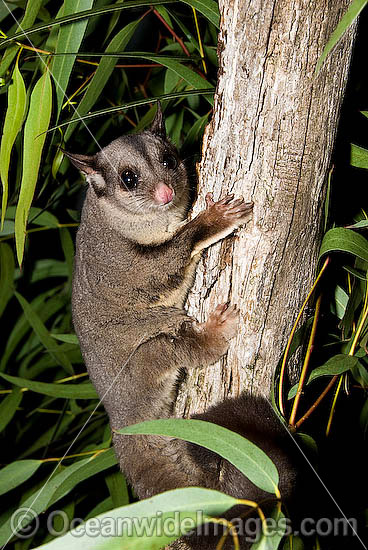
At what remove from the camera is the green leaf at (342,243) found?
1.92 m

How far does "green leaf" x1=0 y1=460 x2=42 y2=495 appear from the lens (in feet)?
9.09

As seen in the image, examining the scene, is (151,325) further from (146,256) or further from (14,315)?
(14,315)

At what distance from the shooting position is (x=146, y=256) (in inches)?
100

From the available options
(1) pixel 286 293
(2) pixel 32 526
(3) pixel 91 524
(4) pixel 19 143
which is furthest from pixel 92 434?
(3) pixel 91 524

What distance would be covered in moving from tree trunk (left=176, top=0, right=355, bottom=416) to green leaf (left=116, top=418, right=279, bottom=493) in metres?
0.47

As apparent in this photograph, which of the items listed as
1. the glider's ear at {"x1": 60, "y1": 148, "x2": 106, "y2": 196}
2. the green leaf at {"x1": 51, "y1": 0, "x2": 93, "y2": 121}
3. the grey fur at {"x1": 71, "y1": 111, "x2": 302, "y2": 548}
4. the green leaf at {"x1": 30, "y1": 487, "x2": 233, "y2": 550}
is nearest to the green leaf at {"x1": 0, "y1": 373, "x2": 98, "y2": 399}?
the grey fur at {"x1": 71, "y1": 111, "x2": 302, "y2": 548}

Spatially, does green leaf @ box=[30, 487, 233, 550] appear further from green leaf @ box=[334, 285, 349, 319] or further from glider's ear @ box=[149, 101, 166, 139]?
glider's ear @ box=[149, 101, 166, 139]

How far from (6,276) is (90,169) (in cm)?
141

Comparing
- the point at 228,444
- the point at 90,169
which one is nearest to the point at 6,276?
the point at 90,169

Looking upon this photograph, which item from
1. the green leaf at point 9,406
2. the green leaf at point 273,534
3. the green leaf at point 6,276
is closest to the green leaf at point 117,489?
the green leaf at point 9,406

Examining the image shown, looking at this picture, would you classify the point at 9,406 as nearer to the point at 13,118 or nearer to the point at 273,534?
the point at 13,118

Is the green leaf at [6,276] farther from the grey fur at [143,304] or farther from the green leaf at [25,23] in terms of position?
the green leaf at [25,23]

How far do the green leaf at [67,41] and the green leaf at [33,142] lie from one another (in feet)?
0.15

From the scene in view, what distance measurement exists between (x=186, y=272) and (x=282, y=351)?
535mm
